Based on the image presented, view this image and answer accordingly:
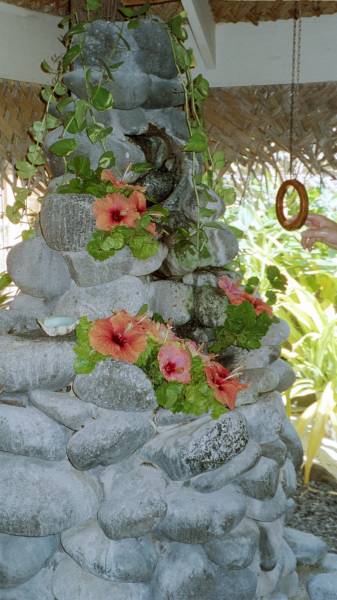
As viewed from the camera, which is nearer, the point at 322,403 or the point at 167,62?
the point at 167,62

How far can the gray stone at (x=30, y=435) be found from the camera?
2014 mm

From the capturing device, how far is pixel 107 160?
2.19 metres

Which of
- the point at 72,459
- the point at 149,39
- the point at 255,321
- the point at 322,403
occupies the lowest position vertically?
the point at 322,403

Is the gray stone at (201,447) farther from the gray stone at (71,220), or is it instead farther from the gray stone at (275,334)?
the gray stone at (71,220)

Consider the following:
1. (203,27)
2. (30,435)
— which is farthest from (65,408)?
(203,27)

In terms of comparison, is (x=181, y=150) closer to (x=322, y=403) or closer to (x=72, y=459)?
Answer: (x=72, y=459)

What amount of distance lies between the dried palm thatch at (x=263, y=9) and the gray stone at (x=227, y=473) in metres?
1.93

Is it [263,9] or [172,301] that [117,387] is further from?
[263,9]

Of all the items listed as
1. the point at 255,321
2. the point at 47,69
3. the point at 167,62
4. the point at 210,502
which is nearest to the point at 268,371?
the point at 255,321

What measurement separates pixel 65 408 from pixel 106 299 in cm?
36

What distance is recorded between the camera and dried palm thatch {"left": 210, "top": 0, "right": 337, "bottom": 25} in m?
3.06

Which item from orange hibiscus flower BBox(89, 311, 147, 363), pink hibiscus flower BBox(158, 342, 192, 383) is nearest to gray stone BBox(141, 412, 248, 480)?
pink hibiscus flower BBox(158, 342, 192, 383)

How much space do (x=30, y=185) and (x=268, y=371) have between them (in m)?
1.42

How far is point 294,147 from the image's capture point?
3.47 meters
